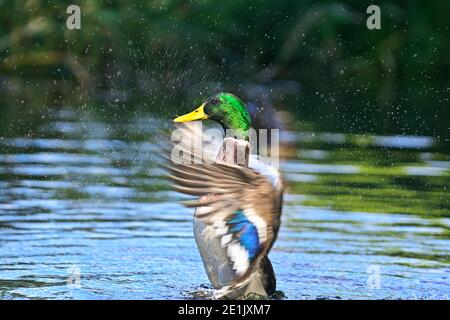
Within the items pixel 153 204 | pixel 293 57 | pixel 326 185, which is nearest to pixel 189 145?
pixel 153 204

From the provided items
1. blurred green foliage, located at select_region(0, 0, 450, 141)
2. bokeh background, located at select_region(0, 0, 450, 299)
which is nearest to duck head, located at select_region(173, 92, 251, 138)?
bokeh background, located at select_region(0, 0, 450, 299)

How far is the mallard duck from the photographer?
17.3 feet

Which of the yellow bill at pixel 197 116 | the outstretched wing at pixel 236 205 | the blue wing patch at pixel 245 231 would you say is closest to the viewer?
the outstretched wing at pixel 236 205

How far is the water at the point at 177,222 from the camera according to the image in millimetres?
6047

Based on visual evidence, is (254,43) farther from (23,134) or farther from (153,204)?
(153,204)

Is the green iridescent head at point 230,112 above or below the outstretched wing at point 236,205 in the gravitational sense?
above

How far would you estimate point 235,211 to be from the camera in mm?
5449

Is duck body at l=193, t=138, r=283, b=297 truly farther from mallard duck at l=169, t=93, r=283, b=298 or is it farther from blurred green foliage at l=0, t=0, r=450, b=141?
blurred green foliage at l=0, t=0, r=450, b=141

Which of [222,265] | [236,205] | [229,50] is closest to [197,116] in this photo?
[222,265]

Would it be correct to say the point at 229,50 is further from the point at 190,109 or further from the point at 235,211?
the point at 235,211

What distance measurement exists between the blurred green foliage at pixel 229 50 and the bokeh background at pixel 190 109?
0.07ft

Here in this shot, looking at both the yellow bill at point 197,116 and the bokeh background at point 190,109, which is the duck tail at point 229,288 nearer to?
the bokeh background at point 190,109

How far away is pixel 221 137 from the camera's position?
21.0 ft

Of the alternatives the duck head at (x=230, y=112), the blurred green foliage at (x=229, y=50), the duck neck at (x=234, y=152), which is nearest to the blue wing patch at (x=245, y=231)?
the duck neck at (x=234, y=152)
